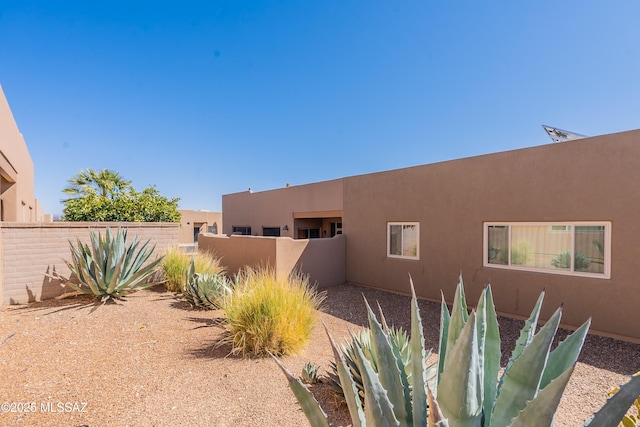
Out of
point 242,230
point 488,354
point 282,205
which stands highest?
point 282,205

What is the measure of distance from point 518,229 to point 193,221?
89.1ft

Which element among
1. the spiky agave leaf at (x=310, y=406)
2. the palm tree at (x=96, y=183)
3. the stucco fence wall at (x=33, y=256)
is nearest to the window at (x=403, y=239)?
the spiky agave leaf at (x=310, y=406)

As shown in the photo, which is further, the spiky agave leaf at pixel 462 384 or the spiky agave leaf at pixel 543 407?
the spiky agave leaf at pixel 462 384

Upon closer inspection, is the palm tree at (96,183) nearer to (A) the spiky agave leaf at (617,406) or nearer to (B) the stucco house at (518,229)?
(B) the stucco house at (518,229)

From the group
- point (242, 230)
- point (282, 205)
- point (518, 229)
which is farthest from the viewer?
point (242, 230)

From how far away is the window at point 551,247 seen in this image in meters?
5.89

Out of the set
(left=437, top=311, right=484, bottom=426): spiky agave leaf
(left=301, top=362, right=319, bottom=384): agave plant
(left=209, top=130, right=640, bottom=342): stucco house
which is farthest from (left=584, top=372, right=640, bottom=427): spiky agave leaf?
(left=209, top=130, right=640, bottom=342): stucco house

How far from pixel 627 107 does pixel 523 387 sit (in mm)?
8936

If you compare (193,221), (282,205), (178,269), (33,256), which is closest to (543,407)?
(178,269)

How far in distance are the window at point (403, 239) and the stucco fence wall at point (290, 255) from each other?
1929 millimetres

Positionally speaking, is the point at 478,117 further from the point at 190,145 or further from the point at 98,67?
the point at 190,145

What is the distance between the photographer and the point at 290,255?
9.18 meters

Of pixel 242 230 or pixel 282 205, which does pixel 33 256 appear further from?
pixel 242 230

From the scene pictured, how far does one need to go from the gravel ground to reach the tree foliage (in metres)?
6.25
